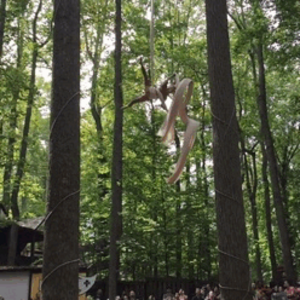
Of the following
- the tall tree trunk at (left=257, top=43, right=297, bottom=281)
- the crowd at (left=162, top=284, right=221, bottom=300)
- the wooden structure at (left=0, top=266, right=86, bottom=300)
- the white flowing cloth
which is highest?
the tall tree trunk at (left=257, top=43, right=297, bottom=281)

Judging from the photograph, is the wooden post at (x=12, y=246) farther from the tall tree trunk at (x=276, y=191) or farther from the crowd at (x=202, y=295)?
the tall tree trunk at (x=276, y=191)

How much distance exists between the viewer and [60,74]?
4.71m

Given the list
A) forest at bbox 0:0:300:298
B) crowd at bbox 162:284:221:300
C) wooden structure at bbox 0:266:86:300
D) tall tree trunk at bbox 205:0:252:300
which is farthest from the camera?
forest at bbox 0:0:300:298

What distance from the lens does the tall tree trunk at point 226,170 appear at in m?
4.75

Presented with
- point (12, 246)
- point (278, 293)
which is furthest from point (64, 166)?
point (12, 246)

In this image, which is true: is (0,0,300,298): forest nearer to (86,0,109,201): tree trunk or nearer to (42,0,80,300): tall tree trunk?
(86,0,109,201): tree trunk

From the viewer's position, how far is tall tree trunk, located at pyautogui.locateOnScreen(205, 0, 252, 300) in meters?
4.75

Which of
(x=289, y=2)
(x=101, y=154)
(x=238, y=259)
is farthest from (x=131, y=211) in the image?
(x=238, y=259)

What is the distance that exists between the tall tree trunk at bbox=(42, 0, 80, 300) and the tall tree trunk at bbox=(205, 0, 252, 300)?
1.65m

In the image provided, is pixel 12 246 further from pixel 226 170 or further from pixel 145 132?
pixel 226 170

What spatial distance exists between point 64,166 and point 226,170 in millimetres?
1870

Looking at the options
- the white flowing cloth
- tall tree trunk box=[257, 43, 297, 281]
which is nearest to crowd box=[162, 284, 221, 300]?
tall tree trunk box=[257, 43, 297, 281]

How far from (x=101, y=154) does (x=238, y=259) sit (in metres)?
14.6

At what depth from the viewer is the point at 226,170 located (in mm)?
5031
